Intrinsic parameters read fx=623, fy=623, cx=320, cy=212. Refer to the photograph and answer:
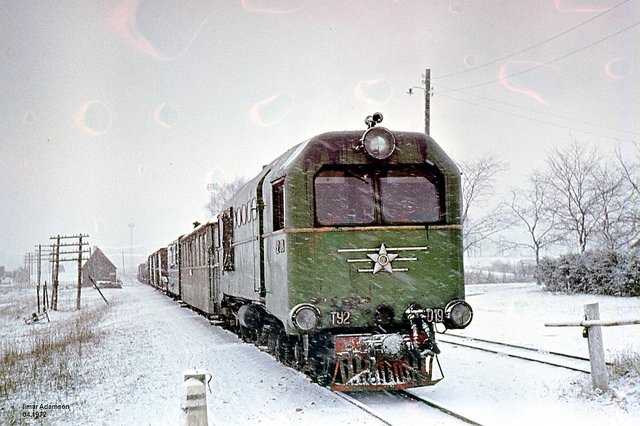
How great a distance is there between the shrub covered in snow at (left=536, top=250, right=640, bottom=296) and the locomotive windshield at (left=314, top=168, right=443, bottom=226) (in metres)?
17.4

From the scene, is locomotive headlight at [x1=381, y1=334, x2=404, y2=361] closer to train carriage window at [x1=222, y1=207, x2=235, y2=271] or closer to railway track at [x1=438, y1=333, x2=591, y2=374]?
railway track at [x1=438, y1=333, x2=591, y2=374]

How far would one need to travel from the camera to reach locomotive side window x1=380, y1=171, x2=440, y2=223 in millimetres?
8445

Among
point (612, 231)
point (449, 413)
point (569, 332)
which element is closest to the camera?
point (449, 413)

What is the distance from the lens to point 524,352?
1231 cm

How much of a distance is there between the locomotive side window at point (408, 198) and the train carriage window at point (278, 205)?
4.78 ft

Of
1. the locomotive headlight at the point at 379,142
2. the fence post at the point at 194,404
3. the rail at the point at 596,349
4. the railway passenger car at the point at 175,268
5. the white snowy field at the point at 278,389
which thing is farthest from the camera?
the railway passenger car at the point at 175,268

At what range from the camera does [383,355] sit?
26.2ft

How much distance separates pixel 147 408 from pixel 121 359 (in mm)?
5147

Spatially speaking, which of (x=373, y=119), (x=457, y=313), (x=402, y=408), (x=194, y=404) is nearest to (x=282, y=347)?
(x=402, y=408)

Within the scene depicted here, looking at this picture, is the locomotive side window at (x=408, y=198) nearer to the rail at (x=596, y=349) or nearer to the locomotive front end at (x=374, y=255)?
the locomotive front end at (x=374, y=255)

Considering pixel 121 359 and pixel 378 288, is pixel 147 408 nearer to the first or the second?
pixel 378 288

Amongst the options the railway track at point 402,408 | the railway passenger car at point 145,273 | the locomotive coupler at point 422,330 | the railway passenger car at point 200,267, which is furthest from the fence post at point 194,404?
the railway passenger car at point 145,273

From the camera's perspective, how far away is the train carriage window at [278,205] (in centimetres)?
889

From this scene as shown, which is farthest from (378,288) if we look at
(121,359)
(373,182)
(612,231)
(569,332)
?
(612,231)
